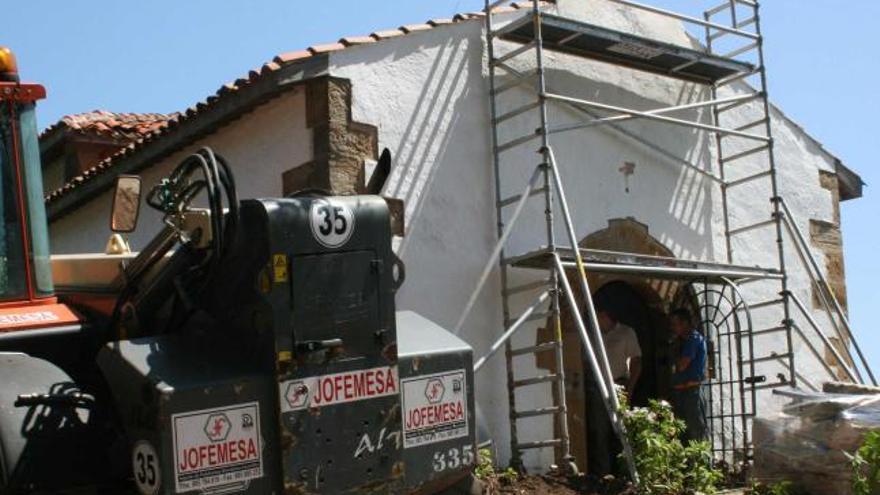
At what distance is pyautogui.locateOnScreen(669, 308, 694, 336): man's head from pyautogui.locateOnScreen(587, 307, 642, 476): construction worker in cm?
36

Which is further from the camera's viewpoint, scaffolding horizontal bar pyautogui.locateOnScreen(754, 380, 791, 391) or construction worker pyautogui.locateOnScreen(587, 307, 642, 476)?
scaffolding horizontal bar pyautogui.locateOnScreen(754, 380, 791, 391)

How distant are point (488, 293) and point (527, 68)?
193cm

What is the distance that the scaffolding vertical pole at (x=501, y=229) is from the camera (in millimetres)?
9492

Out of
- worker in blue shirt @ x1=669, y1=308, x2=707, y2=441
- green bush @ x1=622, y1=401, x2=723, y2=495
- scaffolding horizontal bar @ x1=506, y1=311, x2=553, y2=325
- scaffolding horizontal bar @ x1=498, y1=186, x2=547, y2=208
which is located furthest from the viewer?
worker in blue shirt @ x1=669, y1=308, x2=707, y2=441

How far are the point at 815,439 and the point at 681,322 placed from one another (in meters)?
1.90

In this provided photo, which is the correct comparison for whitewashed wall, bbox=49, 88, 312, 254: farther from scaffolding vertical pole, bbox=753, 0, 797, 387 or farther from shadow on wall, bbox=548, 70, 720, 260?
scaffolding vertical pole, bbox=753, 0, 797, 387

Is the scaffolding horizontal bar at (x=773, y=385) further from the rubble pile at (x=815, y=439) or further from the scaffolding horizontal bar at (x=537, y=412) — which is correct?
the scaffolding horizontal bar at (x=537, y=412)

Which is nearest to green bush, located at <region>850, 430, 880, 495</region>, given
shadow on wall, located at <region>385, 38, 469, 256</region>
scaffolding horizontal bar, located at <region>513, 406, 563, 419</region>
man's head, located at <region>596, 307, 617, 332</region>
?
scaffolding horizontal bar, located at <region>513, 406, 563, 419</region>

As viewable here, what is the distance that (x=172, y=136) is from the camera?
33.3ft

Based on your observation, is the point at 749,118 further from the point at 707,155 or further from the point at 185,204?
the point at 185,204

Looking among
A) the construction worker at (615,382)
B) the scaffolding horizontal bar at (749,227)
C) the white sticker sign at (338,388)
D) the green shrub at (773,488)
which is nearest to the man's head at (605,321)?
the construction worker at (615,382)

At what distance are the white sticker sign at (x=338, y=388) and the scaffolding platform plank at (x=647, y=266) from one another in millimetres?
4790

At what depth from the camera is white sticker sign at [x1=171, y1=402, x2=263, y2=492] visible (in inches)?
166

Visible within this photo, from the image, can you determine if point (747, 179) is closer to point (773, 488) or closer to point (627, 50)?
point (627, 50)
